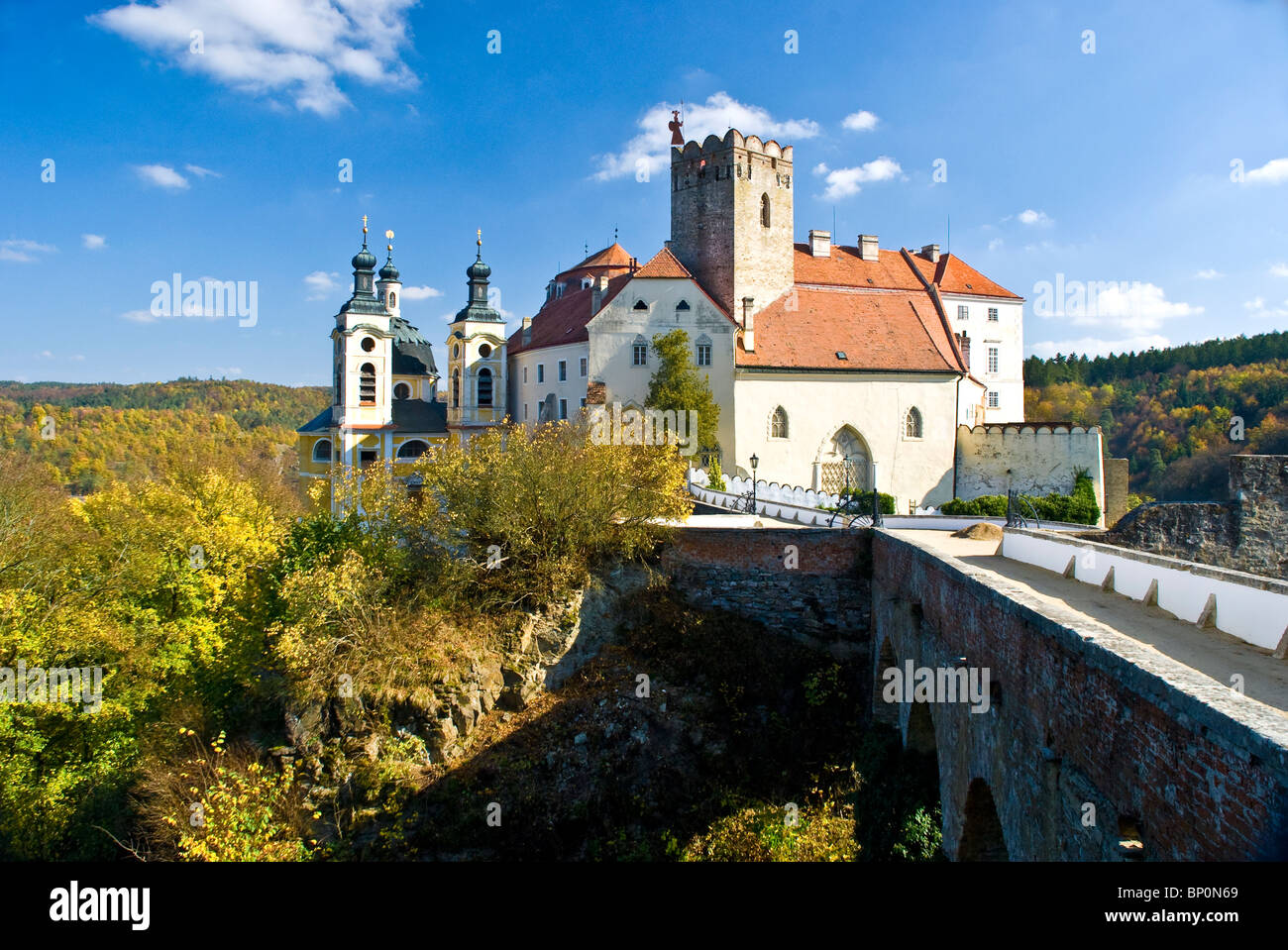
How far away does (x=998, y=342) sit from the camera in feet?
144

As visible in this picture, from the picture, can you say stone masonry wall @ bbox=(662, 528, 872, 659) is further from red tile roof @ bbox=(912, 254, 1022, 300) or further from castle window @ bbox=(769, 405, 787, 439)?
red tile roof @ bbox=(912, 254, 1022, 300)

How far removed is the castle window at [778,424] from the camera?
113ft

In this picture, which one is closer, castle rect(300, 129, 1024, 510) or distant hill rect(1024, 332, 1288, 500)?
castle rect(300, 129, 1024, 510)

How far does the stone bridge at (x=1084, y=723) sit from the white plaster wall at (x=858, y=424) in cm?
1806

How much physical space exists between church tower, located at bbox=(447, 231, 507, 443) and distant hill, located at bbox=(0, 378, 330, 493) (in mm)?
14146

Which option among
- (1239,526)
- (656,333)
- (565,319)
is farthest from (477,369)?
(1239,526)

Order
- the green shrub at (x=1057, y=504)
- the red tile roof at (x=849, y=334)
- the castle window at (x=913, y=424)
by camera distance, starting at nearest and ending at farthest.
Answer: the green shrub at (x=1057, y=504) → the red tile roof at (x=849, y=334) → the castle window at (x=913, y=424)

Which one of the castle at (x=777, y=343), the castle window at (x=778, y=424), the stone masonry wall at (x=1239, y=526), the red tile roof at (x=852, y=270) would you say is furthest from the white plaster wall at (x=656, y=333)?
the stone masonry wall at (x=1239, y=526)

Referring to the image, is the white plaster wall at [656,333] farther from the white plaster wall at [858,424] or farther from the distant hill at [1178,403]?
the distant hill at [1178,403]

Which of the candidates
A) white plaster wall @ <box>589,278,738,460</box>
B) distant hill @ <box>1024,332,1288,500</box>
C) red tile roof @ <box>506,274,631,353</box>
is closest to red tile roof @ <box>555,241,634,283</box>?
red tile roof @ <box>506,274,631,353</box>

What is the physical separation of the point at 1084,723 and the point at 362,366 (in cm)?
4352

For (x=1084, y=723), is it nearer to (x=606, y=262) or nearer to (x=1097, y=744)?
(x=1097, y=744)

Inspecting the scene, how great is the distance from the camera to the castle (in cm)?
3388
